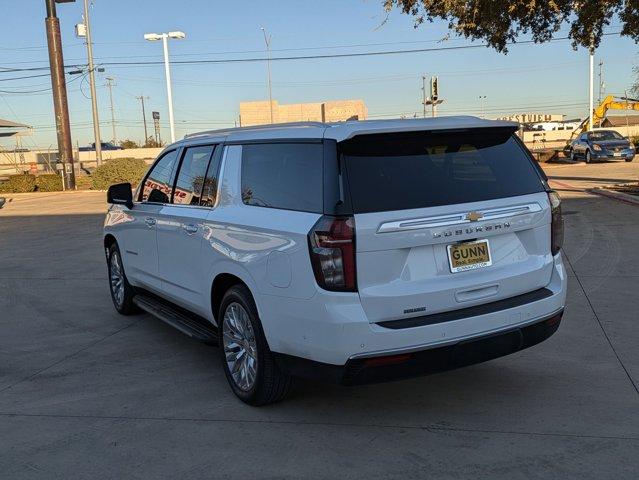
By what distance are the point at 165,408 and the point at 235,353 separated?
1.94 ft

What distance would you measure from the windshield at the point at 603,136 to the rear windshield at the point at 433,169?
2905cm

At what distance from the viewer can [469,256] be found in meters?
3.79

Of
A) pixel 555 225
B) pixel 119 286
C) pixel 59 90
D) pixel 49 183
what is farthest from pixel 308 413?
pixel 49 183

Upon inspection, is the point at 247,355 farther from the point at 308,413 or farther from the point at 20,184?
the point at 20,184

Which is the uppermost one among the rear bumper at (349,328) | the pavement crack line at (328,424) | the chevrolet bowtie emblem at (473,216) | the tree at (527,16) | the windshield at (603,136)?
the tree at (527,16)

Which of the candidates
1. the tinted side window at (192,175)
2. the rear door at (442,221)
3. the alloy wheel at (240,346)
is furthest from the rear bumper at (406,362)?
the tinted side window at (192,175)

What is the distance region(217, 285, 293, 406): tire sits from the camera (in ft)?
13.7

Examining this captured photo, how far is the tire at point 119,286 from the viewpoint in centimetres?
680

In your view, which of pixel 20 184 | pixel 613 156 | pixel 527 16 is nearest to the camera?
pixel 527 16

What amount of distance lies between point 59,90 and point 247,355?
2602 cm

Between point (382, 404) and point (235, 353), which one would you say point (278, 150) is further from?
point (382, 404)

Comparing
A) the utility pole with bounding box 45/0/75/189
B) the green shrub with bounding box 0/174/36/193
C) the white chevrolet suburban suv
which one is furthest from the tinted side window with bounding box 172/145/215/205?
the green shrub with bounding box 0/174/36/193

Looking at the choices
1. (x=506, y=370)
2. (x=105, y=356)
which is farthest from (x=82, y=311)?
(x=506, y=370)

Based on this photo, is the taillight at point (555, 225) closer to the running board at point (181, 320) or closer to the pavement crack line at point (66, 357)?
the running board at point (181, 320)
